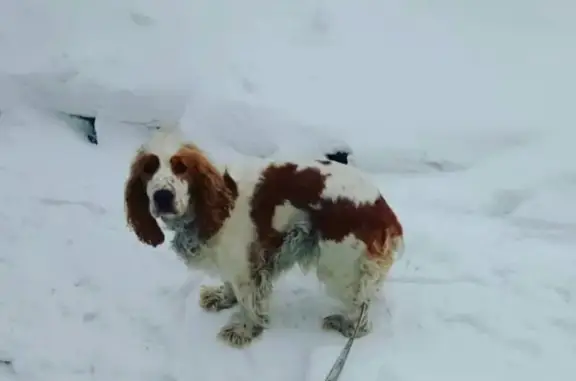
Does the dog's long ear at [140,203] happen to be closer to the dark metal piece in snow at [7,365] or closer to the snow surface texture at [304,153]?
the snow surface texture at [304,153]

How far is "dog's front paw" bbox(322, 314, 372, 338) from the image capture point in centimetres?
327

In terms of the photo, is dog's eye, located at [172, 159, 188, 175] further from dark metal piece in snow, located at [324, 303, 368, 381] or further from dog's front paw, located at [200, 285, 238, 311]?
dark metal piece in snow, located at [324, 303, 368, 381]

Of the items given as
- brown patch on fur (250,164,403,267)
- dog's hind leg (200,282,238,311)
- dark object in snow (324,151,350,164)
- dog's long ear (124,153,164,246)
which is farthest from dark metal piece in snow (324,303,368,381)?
dark object in snow (324,151,350,164)

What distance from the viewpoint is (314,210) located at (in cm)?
312

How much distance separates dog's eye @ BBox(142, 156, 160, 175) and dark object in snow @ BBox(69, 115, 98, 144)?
198 centimetres

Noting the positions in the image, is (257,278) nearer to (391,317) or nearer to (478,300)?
(391,317)

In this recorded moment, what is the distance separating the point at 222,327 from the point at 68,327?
628mm

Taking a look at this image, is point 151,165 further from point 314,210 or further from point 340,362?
point 340,362

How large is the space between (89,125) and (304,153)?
136 centimetres

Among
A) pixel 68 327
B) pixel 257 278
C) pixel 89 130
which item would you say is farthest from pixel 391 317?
pixel 89 130

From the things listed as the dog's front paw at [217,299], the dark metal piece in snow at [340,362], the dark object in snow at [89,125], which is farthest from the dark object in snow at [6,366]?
the dark object in snow at [89,125]

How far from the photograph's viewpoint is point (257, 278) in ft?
10.5

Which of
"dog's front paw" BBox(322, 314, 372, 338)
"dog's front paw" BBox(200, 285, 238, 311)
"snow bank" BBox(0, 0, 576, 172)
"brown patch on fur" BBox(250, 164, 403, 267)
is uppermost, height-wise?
"brown patch on fur" BBox(250, 164, 403, 267)

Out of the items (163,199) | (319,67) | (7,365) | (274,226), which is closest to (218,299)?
(274,226)
